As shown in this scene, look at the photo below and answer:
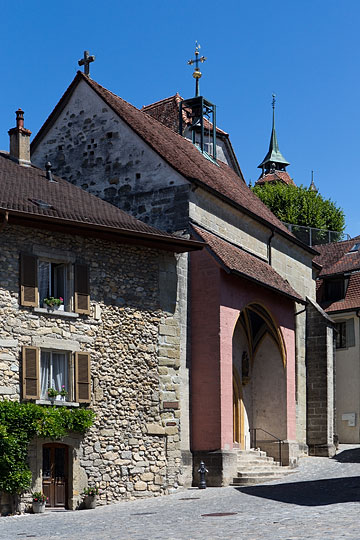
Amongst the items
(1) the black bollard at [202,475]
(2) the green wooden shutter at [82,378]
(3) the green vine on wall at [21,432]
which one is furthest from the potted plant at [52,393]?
(1) the black bollard at [202,475]

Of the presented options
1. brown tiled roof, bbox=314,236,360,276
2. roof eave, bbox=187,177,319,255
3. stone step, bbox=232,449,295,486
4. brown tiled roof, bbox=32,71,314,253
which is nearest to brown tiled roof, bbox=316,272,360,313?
brown tiled roof, bbox=314,236,360,276

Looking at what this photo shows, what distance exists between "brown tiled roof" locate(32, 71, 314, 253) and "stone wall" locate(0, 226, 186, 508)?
4125 millimetres

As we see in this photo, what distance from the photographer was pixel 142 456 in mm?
22469

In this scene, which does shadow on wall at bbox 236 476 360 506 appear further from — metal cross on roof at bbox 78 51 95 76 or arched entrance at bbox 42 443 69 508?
metal cross on roof at bbox 78 51 95 76

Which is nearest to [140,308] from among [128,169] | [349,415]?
[128,169]

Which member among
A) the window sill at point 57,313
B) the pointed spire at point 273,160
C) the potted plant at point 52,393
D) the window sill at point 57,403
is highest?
the pointed spire at point 273,160

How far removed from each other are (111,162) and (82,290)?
6953 mm

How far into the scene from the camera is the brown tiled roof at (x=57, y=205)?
2091cm

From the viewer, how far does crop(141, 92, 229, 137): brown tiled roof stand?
35438 mm

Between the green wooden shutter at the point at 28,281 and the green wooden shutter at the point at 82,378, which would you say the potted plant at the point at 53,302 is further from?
the green wooden shutter at the point at 82,378

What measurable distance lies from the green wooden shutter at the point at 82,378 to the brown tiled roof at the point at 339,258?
20761 mm

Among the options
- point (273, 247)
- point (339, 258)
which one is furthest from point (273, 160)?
point (273, 247)

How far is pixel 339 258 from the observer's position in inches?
1676

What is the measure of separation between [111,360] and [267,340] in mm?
7944
